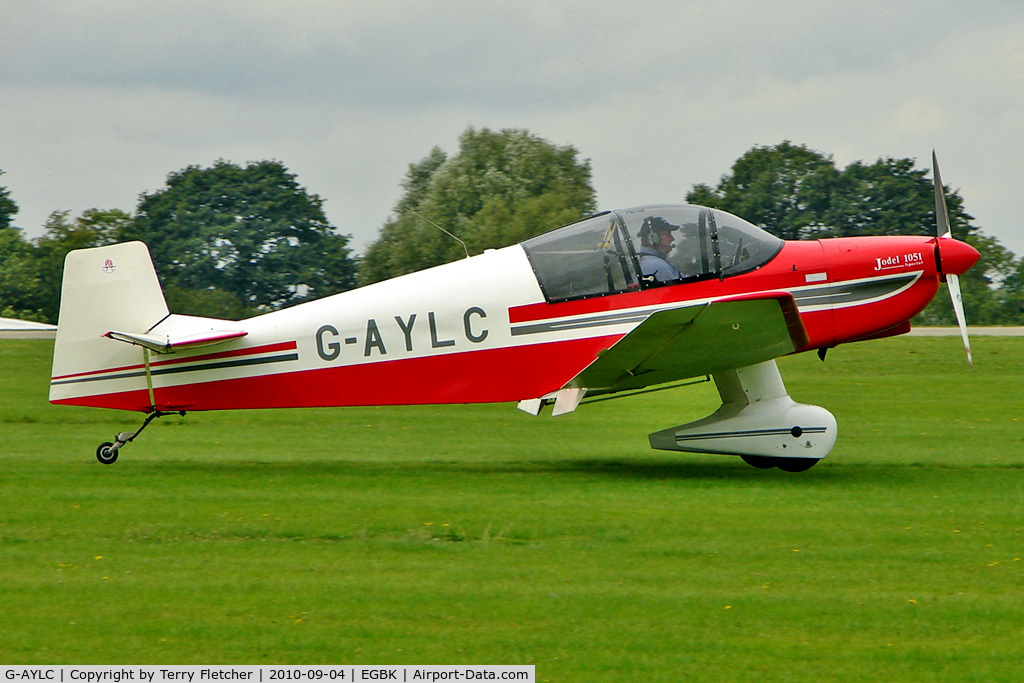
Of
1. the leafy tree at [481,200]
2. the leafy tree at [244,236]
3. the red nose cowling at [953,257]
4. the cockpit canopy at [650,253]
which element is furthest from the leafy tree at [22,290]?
the red nose cowling at [953,257]

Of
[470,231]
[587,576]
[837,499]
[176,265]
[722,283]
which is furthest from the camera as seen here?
[176,265]

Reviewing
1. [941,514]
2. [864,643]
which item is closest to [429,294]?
[941,514]

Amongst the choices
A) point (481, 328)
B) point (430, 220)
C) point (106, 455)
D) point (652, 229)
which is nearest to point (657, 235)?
point (652, 229)

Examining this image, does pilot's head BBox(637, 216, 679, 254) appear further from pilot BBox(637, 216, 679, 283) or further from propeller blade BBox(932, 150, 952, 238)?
propeller blade BBox(932, 150, 952, 238)

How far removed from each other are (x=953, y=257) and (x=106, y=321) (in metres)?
8.35

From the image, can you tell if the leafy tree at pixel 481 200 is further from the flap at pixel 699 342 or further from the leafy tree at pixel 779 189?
the flap at pixel 699 342

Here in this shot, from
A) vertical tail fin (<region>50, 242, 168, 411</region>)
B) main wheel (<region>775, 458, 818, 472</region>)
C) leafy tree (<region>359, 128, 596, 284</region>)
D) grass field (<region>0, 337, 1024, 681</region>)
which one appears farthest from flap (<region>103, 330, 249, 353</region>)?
leafy tree (<region>359, 128, 596, 284</region>)

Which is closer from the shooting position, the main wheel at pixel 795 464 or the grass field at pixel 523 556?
the grass field at pixel 523 556

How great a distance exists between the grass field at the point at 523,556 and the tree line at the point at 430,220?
2250 centimetres

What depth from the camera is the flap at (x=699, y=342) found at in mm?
9250

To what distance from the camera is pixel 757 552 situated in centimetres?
696

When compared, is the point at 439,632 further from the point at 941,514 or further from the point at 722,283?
the point at 722,283

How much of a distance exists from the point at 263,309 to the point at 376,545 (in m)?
31.5

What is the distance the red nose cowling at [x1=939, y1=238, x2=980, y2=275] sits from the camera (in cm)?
1034
